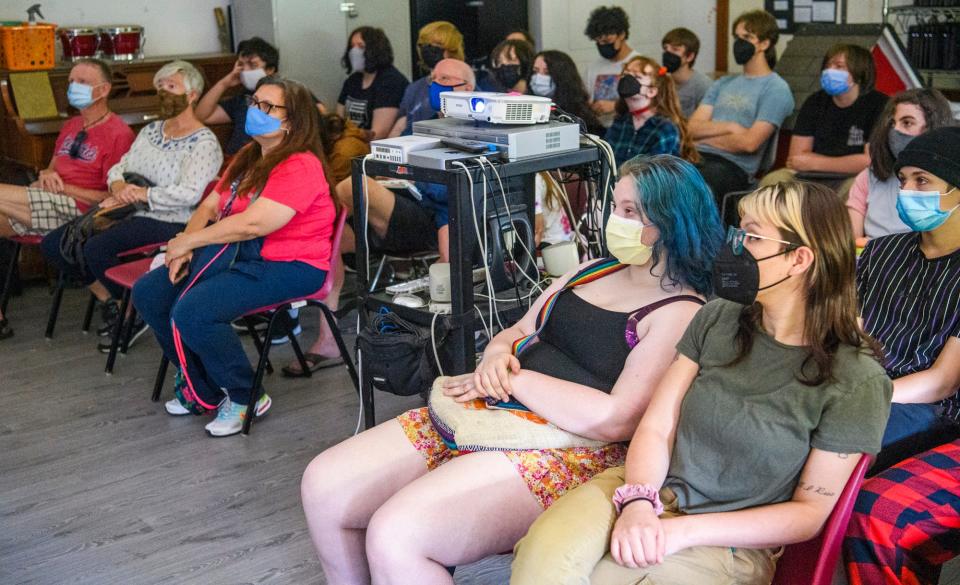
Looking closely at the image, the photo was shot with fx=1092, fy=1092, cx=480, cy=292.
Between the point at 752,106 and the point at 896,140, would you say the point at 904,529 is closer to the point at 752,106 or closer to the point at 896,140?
the point at 896,140

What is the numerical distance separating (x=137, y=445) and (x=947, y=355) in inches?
92.9

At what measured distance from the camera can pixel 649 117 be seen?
14.6 ft

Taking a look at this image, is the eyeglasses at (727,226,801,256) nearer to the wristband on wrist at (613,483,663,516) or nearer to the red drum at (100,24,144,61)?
the wristband on wrist at (613,483,663,516)

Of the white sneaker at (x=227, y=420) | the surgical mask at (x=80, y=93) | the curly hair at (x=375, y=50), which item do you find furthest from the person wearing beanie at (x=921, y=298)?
the curly hair at (x=375, y=50)

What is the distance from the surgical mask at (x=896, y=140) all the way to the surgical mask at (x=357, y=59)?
295cm

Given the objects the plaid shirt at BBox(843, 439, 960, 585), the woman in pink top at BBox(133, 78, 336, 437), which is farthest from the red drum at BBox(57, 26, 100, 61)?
the plaid shirt at BBox(843, 439, 960, 585)

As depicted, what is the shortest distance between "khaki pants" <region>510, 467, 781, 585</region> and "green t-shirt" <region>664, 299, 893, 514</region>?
3.7 inches

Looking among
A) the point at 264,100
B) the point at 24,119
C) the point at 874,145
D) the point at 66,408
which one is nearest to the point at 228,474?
the point at 66,408

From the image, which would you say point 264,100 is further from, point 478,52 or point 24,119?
point 478,52

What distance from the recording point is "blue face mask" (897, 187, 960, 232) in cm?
225

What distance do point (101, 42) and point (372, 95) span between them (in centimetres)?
143

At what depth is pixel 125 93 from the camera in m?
5.39

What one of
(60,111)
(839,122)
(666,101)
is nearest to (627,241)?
(666,101)

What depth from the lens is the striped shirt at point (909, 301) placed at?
221 cm
